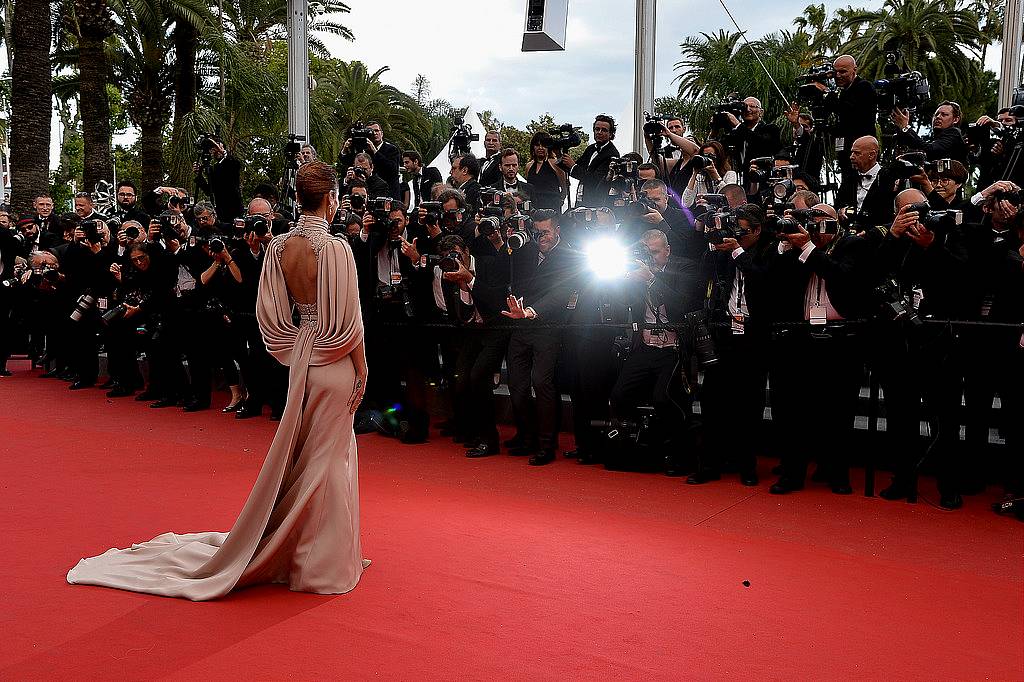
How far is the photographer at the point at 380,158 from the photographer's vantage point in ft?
29.3

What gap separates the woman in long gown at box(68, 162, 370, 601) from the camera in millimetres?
4039

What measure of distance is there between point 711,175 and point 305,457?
4908mm

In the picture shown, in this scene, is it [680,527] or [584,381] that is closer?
[680,527]

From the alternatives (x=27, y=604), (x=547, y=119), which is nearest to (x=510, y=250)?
(x=27, y=604)

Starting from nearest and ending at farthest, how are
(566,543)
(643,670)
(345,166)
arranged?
(643,670), (566,543), (345,166)

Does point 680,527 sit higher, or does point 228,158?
point 228,158

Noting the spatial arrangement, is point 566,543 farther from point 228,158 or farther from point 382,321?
point 228,158

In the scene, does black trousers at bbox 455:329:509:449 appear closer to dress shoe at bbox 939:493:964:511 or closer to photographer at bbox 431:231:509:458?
photographer at bbox 431:231:509:458

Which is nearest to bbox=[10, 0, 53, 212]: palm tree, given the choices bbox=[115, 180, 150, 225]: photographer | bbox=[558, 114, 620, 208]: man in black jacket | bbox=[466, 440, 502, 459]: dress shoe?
bbox=[115, 180, 150, 225]: photographer

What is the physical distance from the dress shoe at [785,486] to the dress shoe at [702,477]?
1.33ft

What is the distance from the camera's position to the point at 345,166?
9.05m

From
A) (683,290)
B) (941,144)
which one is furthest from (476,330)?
(941,144)

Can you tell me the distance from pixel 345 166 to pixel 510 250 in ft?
8.81

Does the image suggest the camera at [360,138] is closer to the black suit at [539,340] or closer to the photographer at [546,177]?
the photographer at [546,177]
